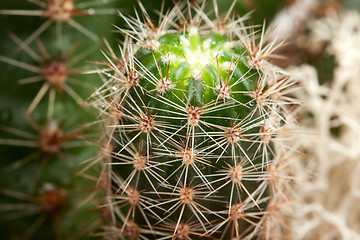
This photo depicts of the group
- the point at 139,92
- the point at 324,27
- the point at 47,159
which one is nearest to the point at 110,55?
the point at 139,92

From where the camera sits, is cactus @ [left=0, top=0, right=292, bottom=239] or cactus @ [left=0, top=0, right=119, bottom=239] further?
cactus @ [left=0, top=0, right=119, bottom=239]

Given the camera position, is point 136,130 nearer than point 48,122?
Yes

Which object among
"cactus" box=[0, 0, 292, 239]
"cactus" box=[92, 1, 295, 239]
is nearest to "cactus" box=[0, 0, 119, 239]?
"cactus" box=[0, 0, 292, 239]

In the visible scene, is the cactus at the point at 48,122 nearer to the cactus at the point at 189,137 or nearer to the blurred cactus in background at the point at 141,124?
the blurred cactus in background at the point at 141,124

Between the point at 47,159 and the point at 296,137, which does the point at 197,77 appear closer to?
the point at 296,137

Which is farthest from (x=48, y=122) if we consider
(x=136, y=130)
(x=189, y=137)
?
(x=189, y=137)

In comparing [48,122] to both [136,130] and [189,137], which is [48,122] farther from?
[189,137]

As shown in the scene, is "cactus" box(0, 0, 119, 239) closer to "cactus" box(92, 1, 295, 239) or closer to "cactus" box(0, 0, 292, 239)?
"cactus" box(0, 0, 292, 239)

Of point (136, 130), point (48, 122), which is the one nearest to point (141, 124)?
point (136, 130)

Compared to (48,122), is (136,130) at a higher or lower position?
lower
